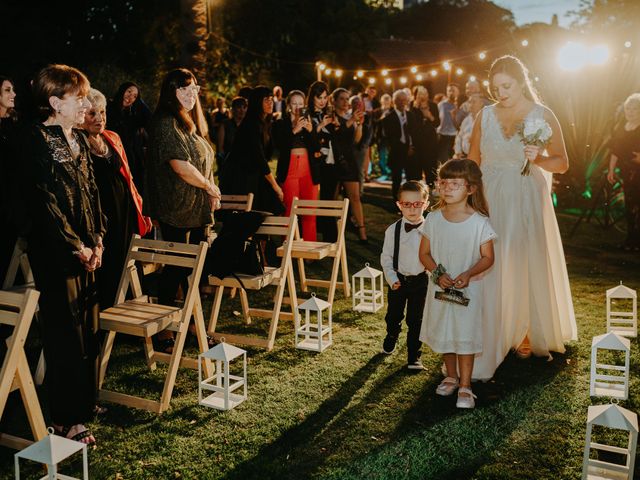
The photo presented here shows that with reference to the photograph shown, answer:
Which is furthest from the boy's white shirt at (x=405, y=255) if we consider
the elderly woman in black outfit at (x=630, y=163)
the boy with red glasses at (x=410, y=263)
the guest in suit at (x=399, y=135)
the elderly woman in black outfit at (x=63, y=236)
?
the guest in suit at (x=399, y=135)

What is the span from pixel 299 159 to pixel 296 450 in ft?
14.7

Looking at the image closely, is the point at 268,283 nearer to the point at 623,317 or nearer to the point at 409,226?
the point at 409,226

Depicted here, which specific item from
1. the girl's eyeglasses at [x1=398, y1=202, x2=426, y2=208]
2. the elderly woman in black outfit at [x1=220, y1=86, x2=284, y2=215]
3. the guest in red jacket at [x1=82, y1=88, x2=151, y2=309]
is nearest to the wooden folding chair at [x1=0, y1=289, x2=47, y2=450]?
the guest in red jacket at [x1=82, y1=88, x2=151, y2=309]

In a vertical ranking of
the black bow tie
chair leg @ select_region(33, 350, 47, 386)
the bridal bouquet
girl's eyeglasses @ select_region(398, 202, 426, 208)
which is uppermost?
the bridal bouquet

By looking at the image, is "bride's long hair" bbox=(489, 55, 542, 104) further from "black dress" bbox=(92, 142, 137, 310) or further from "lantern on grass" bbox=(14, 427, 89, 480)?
"lantern on grass" bbox=(14, 427, 89, 480)

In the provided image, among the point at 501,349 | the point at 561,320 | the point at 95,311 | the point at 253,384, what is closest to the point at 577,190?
the point at 561,320

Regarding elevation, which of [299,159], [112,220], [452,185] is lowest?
[112,220]

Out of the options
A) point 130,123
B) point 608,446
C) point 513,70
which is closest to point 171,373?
point 608,446

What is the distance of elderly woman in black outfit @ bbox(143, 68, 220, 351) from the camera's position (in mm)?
4586

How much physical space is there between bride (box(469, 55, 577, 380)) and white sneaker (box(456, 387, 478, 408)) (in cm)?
51

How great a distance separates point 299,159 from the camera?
293 inches

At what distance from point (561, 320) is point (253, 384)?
2.51m

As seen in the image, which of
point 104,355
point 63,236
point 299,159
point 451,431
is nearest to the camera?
point 63,236

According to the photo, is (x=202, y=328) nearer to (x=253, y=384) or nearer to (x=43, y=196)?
(x=253, y=384)
